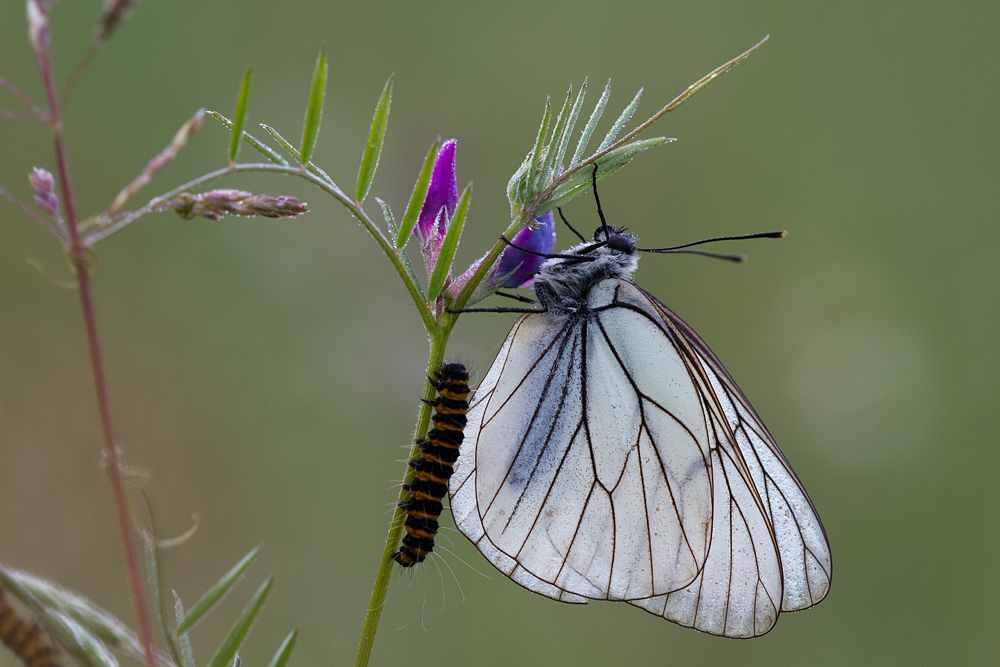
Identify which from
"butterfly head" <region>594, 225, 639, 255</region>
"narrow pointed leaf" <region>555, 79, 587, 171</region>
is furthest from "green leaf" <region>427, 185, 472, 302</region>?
"butterfly head" <region>594, 225, 639, 255</region>

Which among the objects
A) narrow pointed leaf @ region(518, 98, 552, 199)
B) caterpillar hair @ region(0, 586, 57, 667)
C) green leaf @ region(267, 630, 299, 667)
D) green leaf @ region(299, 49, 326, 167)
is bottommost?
caterpillar hair @ region(0, 586, 57, 667)

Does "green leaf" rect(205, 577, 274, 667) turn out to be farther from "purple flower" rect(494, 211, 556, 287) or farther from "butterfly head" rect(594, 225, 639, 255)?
"butterfly head" rect(594, 225, 639, 255)

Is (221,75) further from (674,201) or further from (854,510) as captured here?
(854,510)

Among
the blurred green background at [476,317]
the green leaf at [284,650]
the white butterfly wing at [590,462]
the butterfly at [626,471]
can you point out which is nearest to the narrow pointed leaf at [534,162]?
the butterfly at [626,471]

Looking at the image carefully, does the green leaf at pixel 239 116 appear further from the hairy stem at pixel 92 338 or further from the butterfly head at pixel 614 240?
the butterfly head at pixel 614 240

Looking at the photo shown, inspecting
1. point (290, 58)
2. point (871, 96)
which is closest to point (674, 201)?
point (871, 96)
